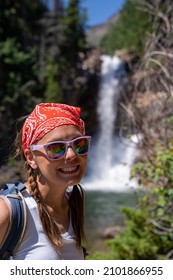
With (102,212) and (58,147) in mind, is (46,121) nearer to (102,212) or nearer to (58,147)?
(58,147)

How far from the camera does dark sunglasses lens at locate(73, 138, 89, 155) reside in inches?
59.2

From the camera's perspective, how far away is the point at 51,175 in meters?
1.49

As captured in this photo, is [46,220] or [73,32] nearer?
[46,220]

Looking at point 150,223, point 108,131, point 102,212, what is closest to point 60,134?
point 150,223

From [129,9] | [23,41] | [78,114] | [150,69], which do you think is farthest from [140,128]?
[129,9]

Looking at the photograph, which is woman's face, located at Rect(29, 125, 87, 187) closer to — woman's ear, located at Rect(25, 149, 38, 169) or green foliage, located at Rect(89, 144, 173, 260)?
woman's ear, located at Rect(25, 149, 38, 169)

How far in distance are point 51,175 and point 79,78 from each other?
2123 cm

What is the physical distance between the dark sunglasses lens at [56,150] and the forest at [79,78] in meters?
2.17

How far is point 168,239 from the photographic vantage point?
197 inches

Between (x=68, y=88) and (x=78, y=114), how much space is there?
20398 mm

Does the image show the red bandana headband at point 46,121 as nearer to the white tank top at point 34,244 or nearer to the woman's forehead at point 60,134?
the woman's forehead at point 60,134

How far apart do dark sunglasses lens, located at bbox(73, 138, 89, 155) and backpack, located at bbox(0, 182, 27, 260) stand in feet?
0.86

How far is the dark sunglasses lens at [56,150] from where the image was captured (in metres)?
1.47
